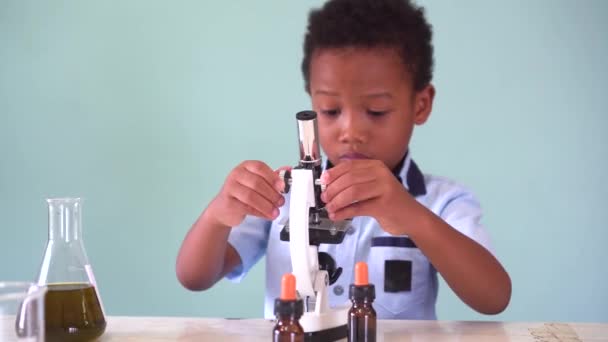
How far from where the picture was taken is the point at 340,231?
0.87 meters

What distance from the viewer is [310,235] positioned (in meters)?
0.85

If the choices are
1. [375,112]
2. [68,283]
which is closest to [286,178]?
[68,283]

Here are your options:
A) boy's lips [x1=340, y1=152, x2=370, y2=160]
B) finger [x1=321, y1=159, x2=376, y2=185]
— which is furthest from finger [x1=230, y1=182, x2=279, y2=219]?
boy's lips [x1=340, y1=152, x2=370, y2=160]

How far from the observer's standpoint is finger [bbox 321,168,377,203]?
0.87m

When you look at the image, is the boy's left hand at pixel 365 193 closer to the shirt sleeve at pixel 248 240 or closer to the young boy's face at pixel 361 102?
the young boy's face at pixel 361 102

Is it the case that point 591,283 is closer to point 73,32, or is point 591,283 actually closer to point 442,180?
point 442,180

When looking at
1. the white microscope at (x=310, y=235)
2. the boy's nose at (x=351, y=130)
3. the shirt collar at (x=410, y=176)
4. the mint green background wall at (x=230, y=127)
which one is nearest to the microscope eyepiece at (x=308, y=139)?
the white microscope at (x=310, y=235)

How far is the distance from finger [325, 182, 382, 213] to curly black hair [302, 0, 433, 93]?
399 mm

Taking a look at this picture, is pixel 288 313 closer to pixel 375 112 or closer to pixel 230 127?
pixel 375 112

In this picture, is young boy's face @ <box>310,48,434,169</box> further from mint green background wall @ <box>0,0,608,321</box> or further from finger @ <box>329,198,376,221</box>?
mint green background wall @ <box>0,0,608,321</box>

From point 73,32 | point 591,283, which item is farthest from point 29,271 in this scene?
point 591,283

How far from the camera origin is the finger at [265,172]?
0.90 metres

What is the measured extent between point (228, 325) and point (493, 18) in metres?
1.22

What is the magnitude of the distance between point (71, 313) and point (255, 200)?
27 centimetres
